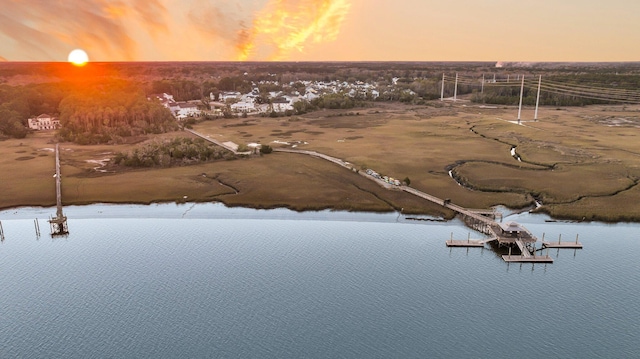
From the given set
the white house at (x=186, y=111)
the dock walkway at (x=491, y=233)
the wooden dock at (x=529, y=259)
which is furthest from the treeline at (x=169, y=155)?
the white house at (x=186, y=111)

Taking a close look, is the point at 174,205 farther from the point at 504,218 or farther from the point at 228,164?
the point at 504,218

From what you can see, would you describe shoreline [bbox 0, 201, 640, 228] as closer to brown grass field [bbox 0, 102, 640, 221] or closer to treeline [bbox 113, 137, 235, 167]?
brown grass field [bbox 0, 102, 640, 221]

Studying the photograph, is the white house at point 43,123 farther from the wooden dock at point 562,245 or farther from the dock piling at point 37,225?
the wooden dock at point 562,245

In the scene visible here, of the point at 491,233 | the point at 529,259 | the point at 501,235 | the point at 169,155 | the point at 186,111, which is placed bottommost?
the point at 529,259

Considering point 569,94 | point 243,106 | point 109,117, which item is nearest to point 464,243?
point 109,117

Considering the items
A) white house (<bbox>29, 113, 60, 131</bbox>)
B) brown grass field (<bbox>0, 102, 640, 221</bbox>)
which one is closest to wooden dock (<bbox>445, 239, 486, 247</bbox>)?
brown grass field (<bbox>0, 102, 640, 221</bbox>)

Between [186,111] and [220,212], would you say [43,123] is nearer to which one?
[186,111]
